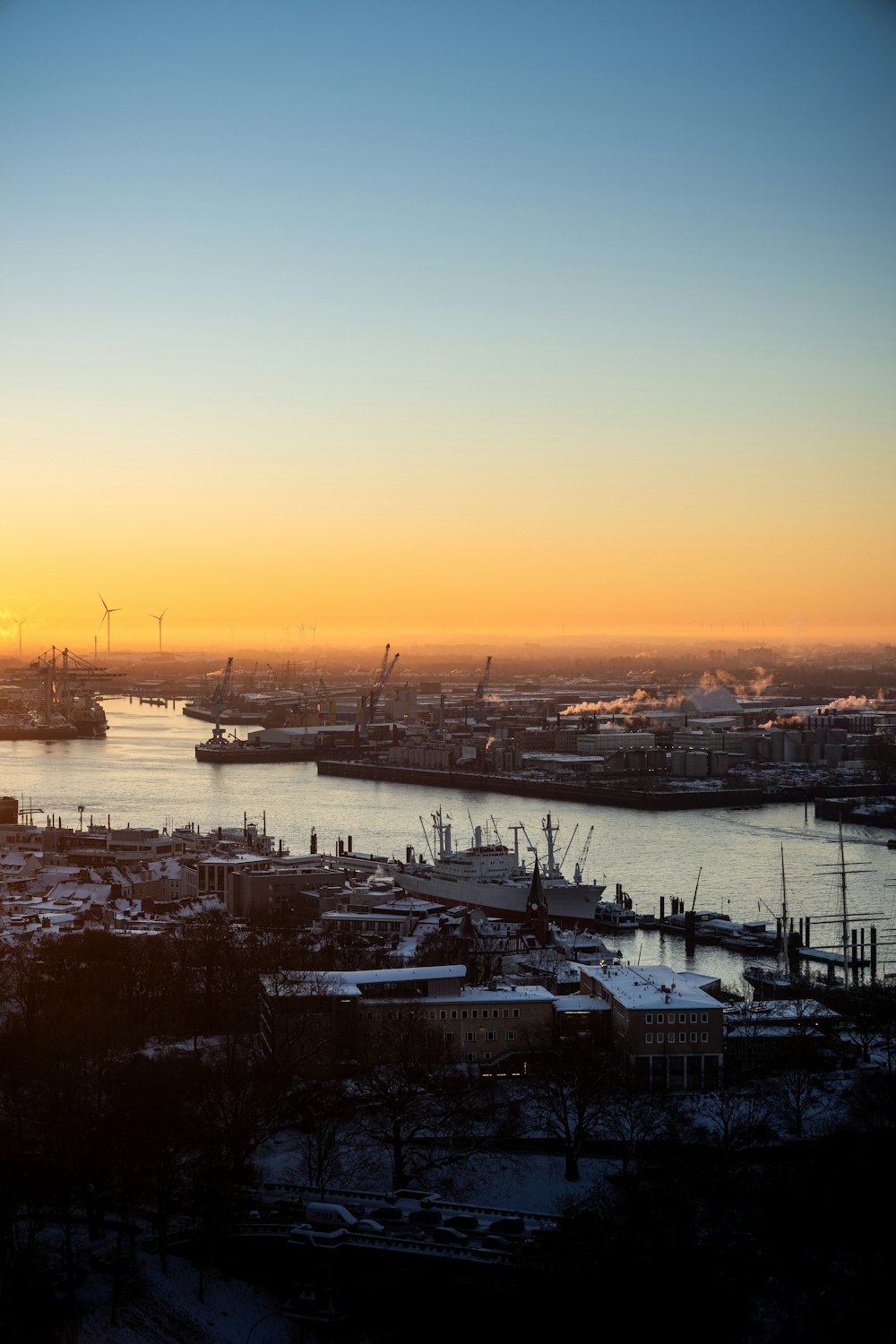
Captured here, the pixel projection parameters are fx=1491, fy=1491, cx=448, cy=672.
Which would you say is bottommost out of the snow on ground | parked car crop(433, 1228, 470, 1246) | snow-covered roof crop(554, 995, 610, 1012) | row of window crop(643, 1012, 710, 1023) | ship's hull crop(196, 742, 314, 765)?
the snow on ground

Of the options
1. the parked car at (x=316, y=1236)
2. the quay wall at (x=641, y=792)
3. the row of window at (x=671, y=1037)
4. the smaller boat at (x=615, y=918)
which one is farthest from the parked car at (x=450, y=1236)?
the quay wall at (x=641, y=792)

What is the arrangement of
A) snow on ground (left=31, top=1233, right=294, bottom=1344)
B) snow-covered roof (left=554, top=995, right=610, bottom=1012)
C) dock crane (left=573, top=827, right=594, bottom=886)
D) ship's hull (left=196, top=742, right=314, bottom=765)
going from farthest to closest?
ship's hull (left=196, top=742, right=314, bottom=765)
dock crane (left=573, top=827, right=594, bottom=886)
snow-covered roof (left=554, top=995, right=610, bottom=1012)
snow on ground (left=31, top=1233, right=294, bottom=1344)

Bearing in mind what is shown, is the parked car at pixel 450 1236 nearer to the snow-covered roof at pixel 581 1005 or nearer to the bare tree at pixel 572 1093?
the bare tree at pixel 572 1093

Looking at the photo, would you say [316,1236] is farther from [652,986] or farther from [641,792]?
[641,792]

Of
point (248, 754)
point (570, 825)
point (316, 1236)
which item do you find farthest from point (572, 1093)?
point (248, 754)

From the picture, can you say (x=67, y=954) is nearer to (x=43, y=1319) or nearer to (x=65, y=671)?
(x=43, y=1319)

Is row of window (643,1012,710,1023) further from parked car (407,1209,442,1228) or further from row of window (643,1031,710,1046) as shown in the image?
parked car (407,1209,442,1228)

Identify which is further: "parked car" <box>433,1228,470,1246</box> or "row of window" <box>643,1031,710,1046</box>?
"row of window" <box>643,1031,710,1046</box>

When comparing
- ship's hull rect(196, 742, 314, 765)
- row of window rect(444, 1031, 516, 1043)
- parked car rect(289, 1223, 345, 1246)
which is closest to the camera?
parked car rect(289, 1223, 345, 1246)

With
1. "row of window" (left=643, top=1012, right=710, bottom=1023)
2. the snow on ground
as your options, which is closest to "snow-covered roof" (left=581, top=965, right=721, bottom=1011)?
"row of window" (left=643, top=1012, right=710, bottom=1023)
